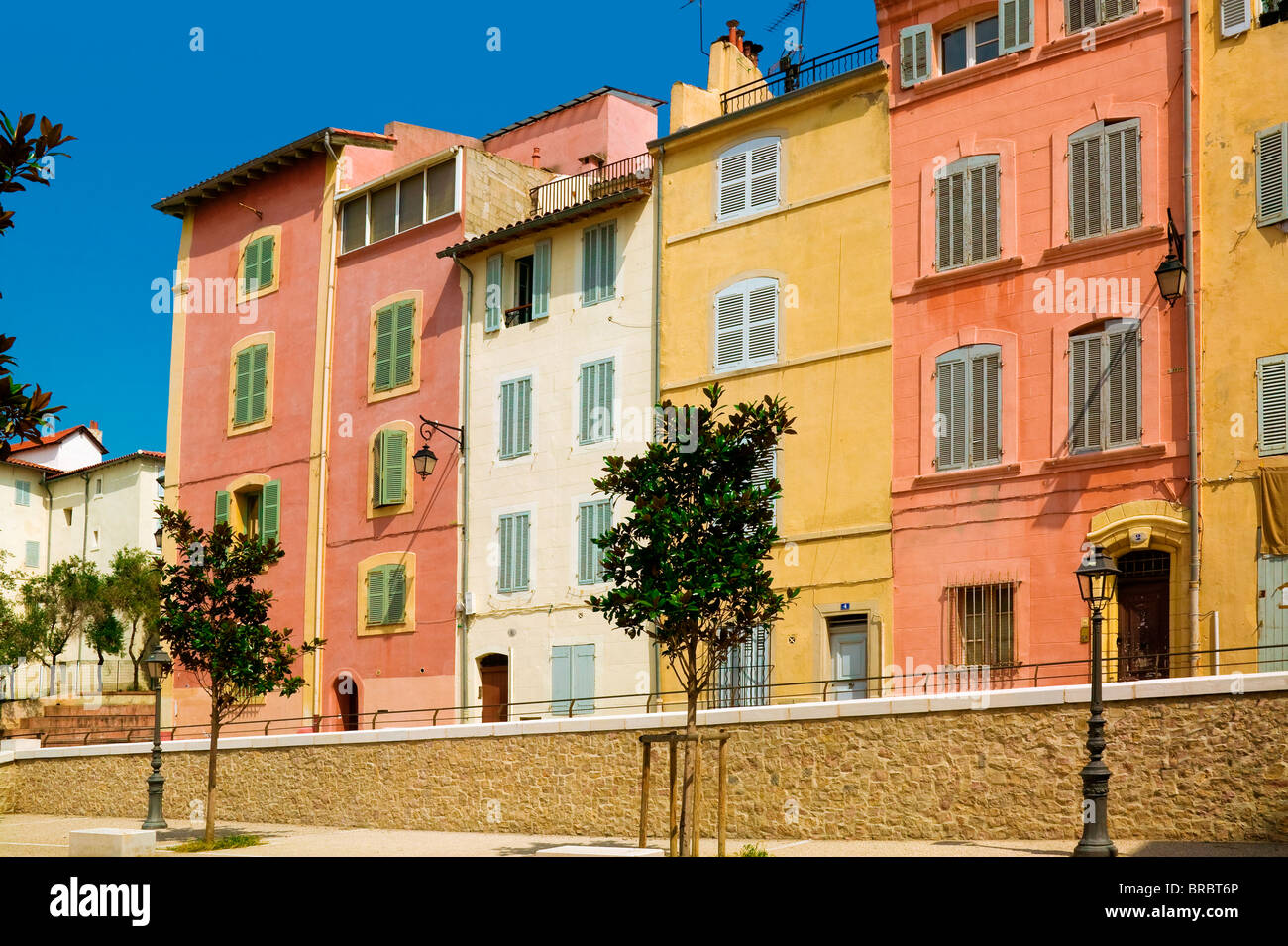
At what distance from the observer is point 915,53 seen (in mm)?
25188

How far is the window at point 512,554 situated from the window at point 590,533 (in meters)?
1.50

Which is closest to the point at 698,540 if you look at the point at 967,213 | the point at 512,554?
the point at 967,213

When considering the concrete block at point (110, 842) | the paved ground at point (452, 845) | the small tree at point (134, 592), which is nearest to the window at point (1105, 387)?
the paved ground at point (452, 845)

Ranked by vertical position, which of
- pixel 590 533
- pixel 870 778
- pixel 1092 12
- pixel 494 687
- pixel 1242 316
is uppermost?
pixel 1092 12

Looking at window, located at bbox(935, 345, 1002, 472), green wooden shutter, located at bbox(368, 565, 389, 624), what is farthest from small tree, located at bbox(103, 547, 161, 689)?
window, located at bbox(935, 345, 1002, 472)

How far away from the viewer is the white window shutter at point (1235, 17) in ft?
71.0

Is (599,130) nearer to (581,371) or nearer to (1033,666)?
(581,371)

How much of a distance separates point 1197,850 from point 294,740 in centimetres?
1796

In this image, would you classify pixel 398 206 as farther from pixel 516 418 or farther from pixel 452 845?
pixel 452 845

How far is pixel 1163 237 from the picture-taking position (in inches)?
865

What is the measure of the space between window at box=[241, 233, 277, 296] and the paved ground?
43.7 ft

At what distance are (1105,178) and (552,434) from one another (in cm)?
1206

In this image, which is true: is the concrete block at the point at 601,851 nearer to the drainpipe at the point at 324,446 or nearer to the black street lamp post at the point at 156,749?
the black street lamp post at the point at 156,749
